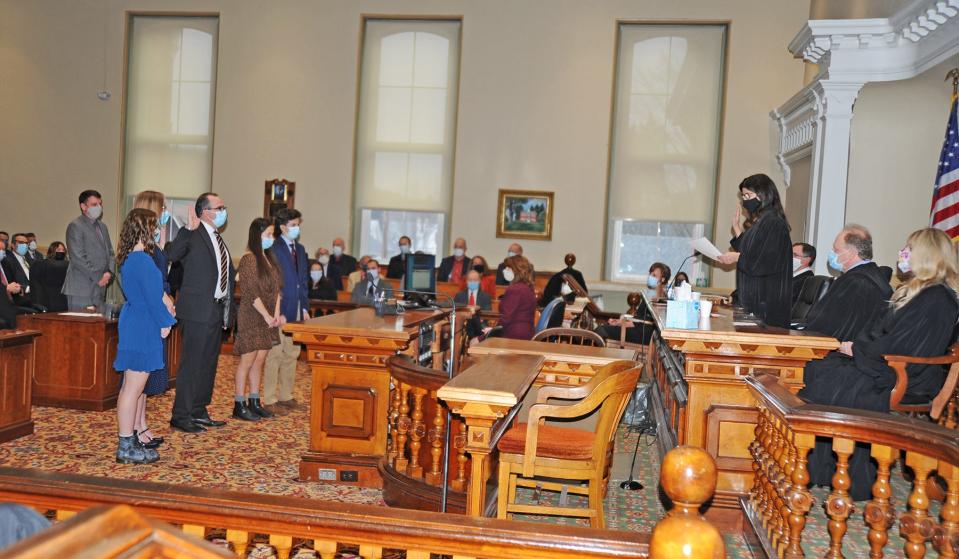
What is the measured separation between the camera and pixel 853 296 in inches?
192

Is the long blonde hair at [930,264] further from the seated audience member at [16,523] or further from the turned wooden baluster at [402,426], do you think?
the seated audience member at [16,523]

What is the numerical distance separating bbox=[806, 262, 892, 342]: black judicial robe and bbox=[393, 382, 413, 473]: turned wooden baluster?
252 cm

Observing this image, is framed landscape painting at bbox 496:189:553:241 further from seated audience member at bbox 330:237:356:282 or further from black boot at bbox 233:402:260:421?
black boot at bbox 233:402:260:421

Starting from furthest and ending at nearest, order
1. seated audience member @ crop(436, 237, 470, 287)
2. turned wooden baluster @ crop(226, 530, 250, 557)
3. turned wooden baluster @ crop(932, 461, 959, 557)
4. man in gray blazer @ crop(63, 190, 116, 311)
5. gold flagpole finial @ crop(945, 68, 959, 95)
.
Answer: seated audience member @ crop(436, 237, 470, 287) → gold flagpole finial @ crop(945, 68, 959, 95) → man in gray blazer @ crop(63, 190, 116, 311) → turned wooden baluster @ crop(932, 461, 959, 557) → turned wooden baluster @ crop(226, 530, 250, 557)

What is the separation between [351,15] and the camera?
14.1 meters

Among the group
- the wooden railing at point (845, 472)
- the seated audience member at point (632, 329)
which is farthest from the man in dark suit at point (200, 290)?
the seated audience member at point (632, 329)

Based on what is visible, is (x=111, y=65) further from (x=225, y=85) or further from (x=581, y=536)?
(x=581, y=536)

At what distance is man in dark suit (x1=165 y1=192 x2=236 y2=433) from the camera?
222 inches

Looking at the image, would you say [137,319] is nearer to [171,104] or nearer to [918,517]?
[918,517]

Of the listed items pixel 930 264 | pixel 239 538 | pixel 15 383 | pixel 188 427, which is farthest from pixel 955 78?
pixel 15 383

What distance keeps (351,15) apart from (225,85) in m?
2.59

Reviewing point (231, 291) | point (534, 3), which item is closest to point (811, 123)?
point (534, 3)

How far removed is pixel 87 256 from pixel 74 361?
3.71 feet

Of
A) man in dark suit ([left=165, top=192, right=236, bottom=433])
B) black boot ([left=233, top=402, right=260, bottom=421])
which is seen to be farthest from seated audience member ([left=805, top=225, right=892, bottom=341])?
black boot ([left=233, top=402, right=260, bottom=421])
